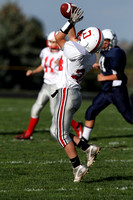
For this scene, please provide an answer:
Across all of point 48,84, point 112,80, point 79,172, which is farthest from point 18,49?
point 79,172

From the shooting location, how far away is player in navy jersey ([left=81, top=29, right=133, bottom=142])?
6762 millimetres

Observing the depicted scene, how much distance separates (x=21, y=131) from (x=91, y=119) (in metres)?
2.20

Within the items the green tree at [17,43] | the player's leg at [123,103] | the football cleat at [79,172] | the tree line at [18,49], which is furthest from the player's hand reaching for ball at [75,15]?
the green tree at [17,43]

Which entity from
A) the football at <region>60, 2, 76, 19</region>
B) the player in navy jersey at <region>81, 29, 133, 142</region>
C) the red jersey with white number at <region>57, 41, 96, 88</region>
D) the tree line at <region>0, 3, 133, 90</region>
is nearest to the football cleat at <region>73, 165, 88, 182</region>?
the red jersey with white number at <region>57, 41, 96, 88</region>

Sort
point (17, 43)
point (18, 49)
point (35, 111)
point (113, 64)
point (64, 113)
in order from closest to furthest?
point (64, 113), point (113, 64), point (35, 111), point (18, 49), point (17, 43)

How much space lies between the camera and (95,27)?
4656mm

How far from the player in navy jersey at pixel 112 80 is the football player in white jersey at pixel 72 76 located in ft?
6.60

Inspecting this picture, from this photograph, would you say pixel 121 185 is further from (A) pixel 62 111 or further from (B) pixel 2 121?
(B) pixel 2 121

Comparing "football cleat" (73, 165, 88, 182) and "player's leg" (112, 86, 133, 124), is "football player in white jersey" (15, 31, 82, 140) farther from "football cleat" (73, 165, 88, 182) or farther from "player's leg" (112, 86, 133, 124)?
"football cleat" (73, 165, 88, 182)

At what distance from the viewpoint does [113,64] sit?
675 centimetres

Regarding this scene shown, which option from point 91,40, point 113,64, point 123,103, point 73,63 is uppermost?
point 91,40

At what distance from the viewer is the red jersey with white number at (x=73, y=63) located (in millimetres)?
4473

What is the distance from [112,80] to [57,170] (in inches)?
89.8

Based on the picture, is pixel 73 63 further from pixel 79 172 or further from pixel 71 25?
pixel 79 172
